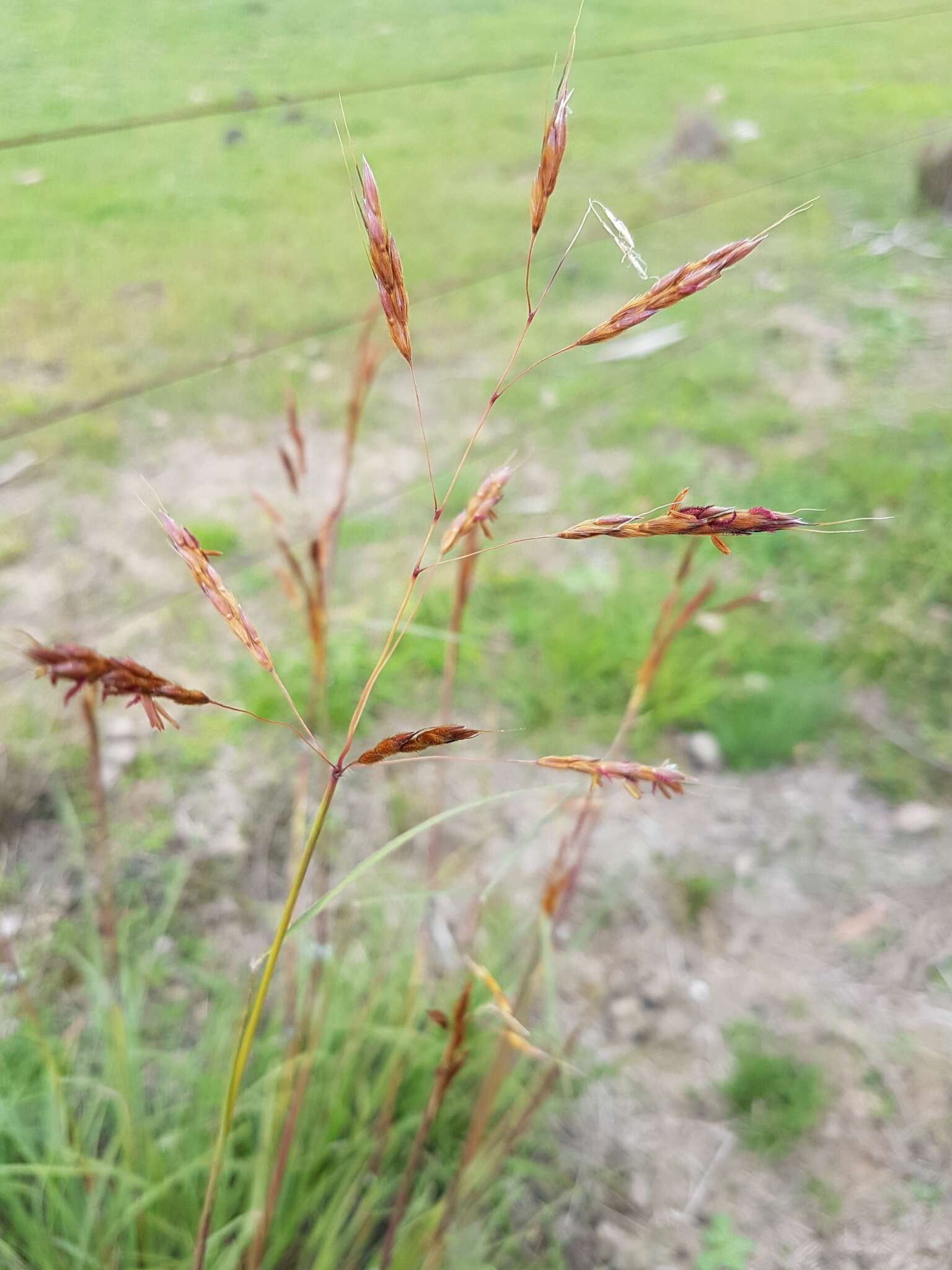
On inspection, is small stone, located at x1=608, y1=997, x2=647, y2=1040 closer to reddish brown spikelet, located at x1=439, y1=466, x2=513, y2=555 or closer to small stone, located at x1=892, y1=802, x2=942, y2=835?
small stone, located at x1=892, y1=802, x2=942, y2=835

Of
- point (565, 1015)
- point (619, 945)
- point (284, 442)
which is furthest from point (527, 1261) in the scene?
Result: point (284, 442)

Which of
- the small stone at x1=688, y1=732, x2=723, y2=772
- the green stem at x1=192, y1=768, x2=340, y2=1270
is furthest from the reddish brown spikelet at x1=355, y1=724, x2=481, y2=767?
the small stone at x1=688, y1=732, x2=723, y2=772

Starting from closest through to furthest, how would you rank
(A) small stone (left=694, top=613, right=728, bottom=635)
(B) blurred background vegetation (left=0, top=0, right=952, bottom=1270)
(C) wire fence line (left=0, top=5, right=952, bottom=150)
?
(C) wire fence line (left=0, top=5, right=952, bottom=150) → (B) blurred background vegetation (left=0, top=0, right=952, bottom=1270) → (A) small stone (left=694, top=613, right=728, bottom=635)

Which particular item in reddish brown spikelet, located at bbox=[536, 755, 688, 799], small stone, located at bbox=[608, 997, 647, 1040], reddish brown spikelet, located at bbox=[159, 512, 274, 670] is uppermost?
reddish brown spikelet, located at bbox=[159, 512, 274, 670]

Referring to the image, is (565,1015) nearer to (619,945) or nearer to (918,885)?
(619,945)

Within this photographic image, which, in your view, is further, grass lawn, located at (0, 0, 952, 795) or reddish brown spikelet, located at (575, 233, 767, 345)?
grass lawn, located at (0, 0, 952, 795)

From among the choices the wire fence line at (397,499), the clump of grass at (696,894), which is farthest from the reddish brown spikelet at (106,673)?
the clump of grass at (696,894)
